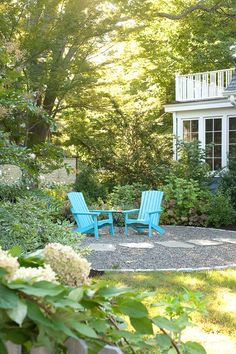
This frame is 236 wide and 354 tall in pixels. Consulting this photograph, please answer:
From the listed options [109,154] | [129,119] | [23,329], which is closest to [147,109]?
[129,119]

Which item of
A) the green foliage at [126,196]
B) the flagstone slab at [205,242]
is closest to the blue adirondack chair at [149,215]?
the flagstone slab at [205,242]

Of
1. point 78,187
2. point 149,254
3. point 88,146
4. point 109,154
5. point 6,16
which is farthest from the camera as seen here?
point 88,146

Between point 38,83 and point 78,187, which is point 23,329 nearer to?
point 38,83

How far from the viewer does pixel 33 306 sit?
1039 mm

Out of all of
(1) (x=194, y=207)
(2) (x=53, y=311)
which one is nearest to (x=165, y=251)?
(1) (x=194, y=207)

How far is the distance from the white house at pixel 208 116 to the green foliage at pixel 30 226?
10457 mm

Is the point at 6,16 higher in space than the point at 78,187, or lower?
higher

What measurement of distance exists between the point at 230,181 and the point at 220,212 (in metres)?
1.67

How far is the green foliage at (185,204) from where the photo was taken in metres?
12.7

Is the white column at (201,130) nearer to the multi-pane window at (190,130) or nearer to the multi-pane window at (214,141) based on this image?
the multi-pane window at (214,141)

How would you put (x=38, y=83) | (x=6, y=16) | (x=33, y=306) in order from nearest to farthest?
1. (x=33, y=306)
2. (x=6, y=16)
3. (x=38, y=83)

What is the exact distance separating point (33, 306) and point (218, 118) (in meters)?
15.5

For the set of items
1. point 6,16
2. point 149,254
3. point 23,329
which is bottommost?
point 149,254

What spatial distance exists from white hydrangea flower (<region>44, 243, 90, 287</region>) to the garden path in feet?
18.9
